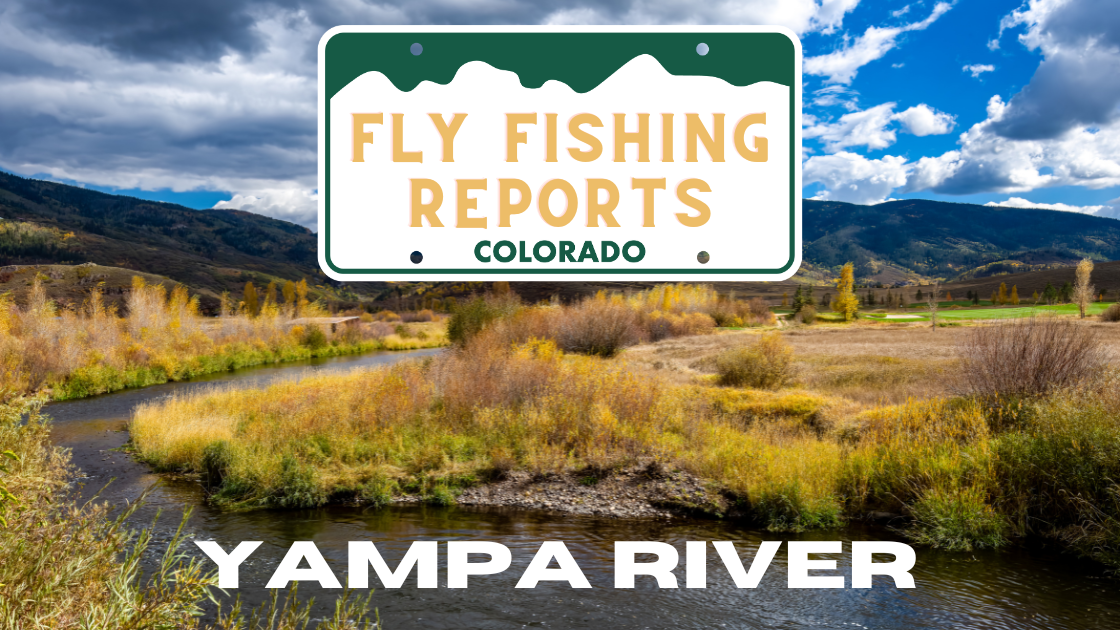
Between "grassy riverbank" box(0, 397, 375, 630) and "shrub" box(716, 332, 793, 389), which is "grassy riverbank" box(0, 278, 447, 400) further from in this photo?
"shrub" box(716, 332, 793, 389)

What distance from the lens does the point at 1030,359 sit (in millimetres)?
12969

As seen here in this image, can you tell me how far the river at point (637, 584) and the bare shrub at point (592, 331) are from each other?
50.0 feet

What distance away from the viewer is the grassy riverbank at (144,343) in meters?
24.8

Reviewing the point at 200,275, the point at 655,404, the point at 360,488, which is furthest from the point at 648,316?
Result: the point at 200,275

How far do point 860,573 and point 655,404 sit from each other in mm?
6186

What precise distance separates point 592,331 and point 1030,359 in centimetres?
1693

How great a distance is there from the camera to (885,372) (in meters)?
20.3

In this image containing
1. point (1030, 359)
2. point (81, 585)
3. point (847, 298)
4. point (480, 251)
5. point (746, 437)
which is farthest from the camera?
point (847, 298)

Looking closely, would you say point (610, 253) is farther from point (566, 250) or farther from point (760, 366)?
point (760, 366)

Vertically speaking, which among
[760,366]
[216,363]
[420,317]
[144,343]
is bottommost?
[216,363]

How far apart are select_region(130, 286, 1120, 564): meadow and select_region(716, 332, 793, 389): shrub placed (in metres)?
0.79

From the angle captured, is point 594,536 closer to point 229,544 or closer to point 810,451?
point 810,451

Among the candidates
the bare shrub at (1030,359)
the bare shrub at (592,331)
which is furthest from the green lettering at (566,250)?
the bare shrub at (592,331)

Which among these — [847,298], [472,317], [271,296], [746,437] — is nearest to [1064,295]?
[847,298]
